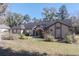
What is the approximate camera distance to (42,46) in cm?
1323

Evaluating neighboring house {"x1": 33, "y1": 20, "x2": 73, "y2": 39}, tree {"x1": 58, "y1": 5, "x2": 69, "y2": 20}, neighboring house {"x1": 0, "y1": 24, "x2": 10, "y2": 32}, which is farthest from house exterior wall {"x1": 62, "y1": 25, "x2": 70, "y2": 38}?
neighboring house {"x1": 0, "y1": 24, "x2": 10, "y2": 32}

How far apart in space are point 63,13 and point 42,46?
0.62m

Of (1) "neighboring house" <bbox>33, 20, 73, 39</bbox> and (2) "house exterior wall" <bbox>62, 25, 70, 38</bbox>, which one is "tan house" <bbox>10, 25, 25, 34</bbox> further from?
(2) "house exterior wall" <bbox>62, 25, 70, 38</bbox>

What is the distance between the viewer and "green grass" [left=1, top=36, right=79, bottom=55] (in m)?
13.2

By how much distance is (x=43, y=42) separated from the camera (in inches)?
522

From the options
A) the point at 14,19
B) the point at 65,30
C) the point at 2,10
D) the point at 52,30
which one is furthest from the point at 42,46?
the point at 2,10

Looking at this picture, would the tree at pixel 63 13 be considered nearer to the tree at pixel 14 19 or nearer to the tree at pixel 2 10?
the tree at pixel 14 19

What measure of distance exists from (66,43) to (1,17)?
112 cm

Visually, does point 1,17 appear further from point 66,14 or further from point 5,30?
point 66,14

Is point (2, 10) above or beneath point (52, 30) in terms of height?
above

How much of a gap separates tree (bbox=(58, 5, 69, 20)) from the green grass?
16.8 inches

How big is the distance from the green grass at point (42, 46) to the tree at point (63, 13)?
43 centimetres

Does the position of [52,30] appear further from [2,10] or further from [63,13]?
[2,10]

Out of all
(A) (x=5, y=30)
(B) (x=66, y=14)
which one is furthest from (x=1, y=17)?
(B) (x=66, y=14)
